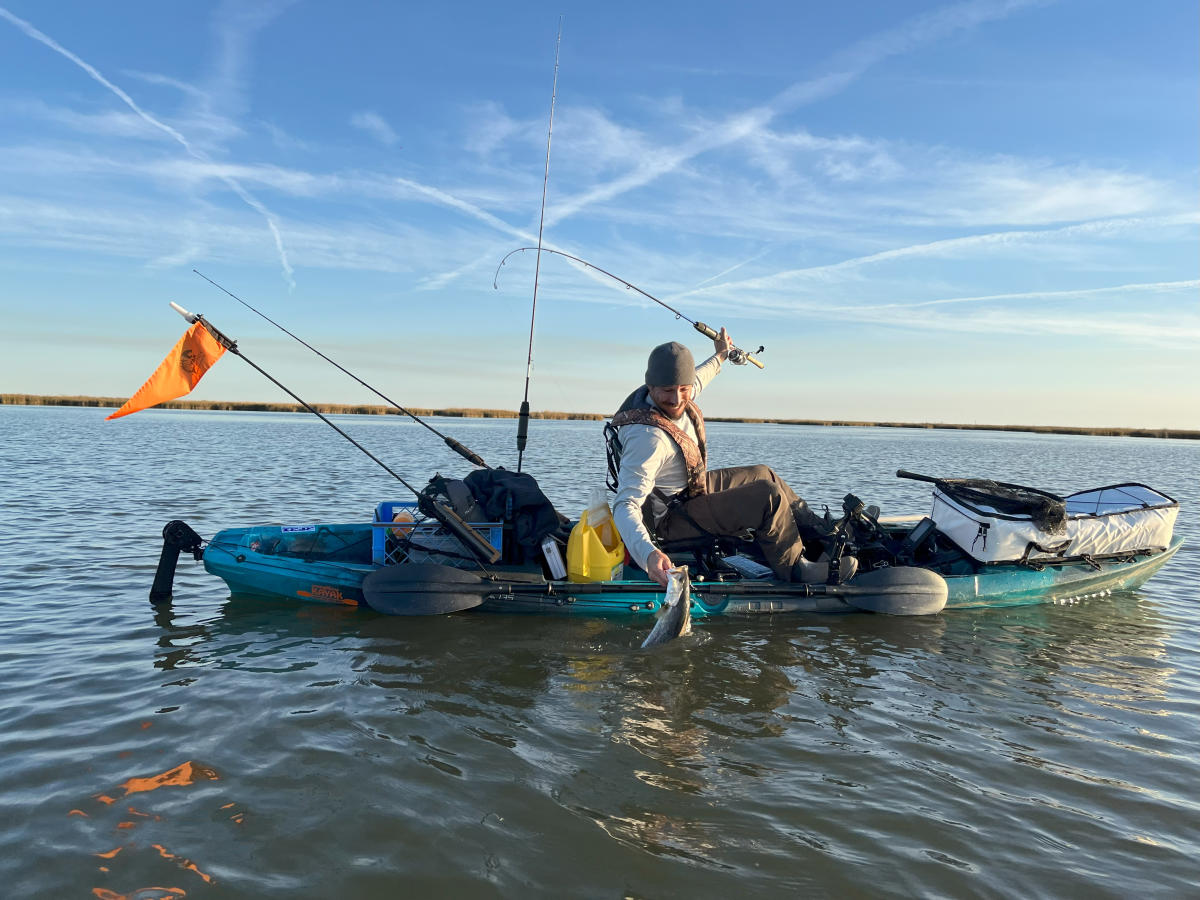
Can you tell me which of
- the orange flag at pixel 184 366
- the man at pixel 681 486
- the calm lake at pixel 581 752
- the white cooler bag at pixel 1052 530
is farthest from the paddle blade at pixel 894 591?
the orange flag at pixel 184 366

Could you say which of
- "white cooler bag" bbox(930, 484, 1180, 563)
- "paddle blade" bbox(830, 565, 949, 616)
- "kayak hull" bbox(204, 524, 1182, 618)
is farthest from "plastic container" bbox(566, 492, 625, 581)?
"white cooler bag" bbox(930, 484, 1180, 563)

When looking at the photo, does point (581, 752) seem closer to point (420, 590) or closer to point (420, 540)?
point (420, 590)

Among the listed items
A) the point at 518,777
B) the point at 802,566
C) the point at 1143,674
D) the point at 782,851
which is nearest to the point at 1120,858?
the point at 782,851

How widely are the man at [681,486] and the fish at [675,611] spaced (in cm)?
33

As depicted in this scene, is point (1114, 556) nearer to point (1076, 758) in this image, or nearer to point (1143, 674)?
point (1143, 674)

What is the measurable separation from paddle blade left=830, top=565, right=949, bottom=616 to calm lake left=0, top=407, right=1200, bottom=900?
1.00 ft

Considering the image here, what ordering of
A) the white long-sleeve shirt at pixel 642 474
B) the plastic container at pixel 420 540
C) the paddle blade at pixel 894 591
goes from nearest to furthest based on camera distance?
the white long-sleeve shirt at pixel 642 474 < the paddle blade at pixel 894 591 < the plastic container at pixel 420 540

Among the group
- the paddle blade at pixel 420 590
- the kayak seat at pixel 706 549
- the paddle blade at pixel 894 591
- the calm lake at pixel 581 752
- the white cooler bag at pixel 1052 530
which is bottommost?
the calm lake at pixel 581 752

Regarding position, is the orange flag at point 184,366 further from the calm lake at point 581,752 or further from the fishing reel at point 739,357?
the fishing reel at point 739,357

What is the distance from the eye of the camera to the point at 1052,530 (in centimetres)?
830

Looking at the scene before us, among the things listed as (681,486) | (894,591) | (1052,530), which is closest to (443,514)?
(681,486)

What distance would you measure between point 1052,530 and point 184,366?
9251mm

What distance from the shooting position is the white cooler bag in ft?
26.9

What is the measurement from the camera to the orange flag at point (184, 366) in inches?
286
